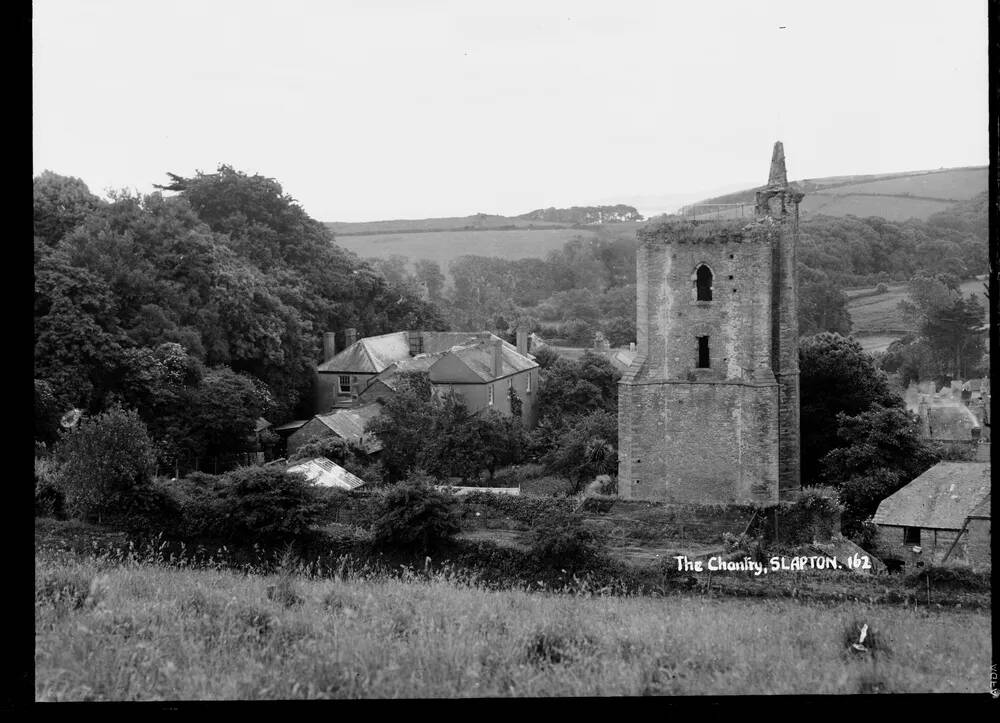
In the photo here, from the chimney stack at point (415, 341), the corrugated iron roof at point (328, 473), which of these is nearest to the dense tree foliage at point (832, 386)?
the corrugated iron roof at point (328, 473)

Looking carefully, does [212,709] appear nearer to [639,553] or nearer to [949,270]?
[639,553]

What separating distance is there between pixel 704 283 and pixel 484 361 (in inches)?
656

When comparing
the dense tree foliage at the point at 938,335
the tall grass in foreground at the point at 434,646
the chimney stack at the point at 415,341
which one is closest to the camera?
the tall grass in foreground at the point at 434,646

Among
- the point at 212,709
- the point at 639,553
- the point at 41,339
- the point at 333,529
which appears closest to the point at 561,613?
the point at 212,709

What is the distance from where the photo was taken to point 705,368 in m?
19.1

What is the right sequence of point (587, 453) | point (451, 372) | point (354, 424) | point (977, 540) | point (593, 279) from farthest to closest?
point (593, 279) < point (451, 372) < point (354, 424) < point (587, 453) < point (977, 540)

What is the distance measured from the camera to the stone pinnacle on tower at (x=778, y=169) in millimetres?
19531

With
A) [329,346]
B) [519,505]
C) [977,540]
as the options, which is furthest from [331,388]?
[977,540]

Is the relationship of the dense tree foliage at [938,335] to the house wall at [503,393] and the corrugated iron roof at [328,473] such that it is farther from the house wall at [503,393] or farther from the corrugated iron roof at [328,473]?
the corrugated iron roof at [328,473]

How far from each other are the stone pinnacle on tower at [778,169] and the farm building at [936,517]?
6.94 meters

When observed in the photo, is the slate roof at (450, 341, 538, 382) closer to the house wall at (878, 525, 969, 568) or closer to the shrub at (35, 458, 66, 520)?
the house wall at (878, 525, 969, 568)

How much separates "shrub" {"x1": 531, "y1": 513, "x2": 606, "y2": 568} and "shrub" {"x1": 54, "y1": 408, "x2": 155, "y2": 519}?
23.9 ft

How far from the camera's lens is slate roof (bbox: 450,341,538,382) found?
3428 cm

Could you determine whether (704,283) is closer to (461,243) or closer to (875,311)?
(875,311)
